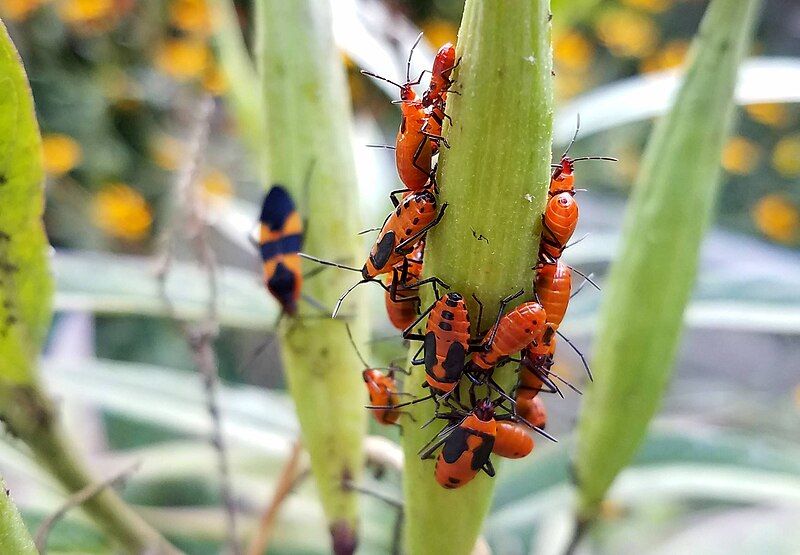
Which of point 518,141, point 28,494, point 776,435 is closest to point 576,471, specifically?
point 518,141

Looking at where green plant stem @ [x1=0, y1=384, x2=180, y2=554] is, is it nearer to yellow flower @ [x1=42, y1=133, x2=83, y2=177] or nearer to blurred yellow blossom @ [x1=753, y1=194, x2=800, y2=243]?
yellow flower @ [x1=42, y1=133, x2=83, y2=177]

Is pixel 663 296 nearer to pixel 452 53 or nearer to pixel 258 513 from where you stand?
pixel 452 53

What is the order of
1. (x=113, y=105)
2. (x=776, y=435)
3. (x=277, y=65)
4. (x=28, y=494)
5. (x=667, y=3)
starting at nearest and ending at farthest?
(x=277, y=65), (x=28, y=494), (x=776, y=435), (x=113, y=105), (x=667, y=3)

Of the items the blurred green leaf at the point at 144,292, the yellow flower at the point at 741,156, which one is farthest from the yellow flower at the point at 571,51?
the blurred green leaf at the point at 144,292

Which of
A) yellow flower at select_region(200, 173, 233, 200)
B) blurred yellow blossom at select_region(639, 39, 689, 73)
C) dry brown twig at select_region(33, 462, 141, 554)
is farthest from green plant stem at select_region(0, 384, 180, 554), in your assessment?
blurred yellow blossom at select_region(639, 39, 689, 73)

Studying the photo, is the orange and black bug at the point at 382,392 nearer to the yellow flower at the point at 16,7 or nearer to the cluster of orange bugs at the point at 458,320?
the cluster of orange bugs at the point at 458,320

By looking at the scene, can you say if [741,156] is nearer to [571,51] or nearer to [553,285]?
[571,51]
